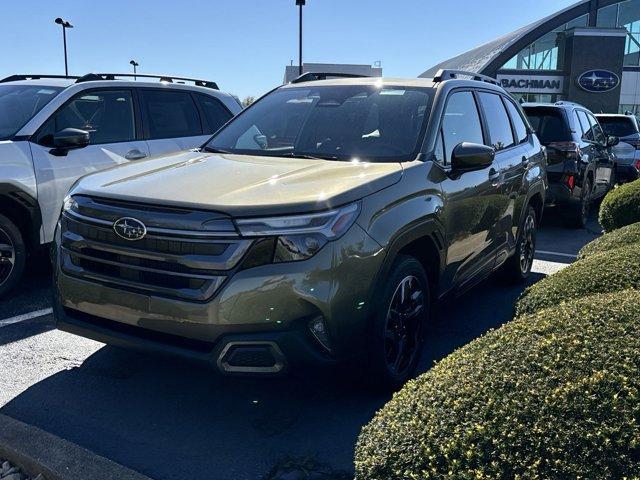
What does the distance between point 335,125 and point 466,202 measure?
1.02 m

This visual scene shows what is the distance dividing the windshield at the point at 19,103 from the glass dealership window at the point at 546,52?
3600 cm

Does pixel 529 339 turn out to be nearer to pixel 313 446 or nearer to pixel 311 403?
pixel 313 446

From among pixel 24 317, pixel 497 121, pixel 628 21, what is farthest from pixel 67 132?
pixel 628 21

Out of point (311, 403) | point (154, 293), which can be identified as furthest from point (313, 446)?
point (154, 293)

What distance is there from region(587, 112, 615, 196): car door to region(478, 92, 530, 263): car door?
5340mm

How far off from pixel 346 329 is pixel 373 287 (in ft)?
0.94

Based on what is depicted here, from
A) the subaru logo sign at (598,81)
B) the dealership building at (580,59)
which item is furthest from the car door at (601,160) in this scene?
the subaru logo sign at (598,81)

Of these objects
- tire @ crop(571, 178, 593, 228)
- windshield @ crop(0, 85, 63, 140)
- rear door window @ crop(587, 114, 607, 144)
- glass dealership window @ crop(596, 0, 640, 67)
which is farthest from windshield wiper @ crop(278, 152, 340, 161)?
glass dealership window @ crop(596, 0, 640, 67)

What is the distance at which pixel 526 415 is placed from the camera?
1.73m

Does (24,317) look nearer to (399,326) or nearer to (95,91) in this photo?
(95,91)

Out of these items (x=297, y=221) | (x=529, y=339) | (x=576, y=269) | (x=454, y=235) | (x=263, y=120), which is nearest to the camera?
(x=529, y=339)

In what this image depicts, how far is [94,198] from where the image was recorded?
3.24 meters

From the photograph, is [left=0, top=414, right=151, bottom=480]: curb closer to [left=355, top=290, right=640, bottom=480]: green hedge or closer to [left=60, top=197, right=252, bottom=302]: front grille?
[left=60, top=197, right=252, bottom=302]: front grille

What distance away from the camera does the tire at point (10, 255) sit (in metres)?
5.04
